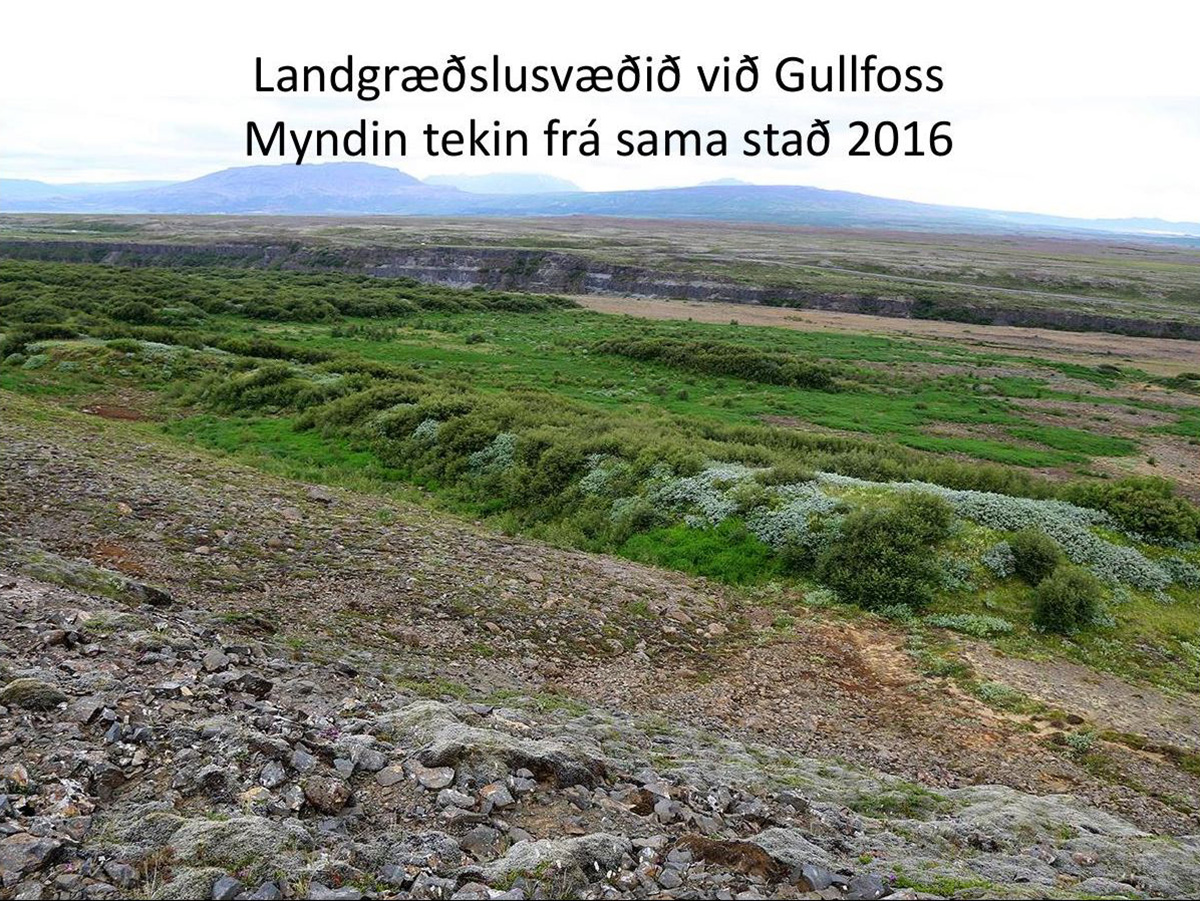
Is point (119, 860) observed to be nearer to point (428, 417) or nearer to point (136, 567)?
point (136, 567)

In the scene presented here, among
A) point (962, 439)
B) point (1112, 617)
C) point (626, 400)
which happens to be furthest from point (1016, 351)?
point (1112, 617)

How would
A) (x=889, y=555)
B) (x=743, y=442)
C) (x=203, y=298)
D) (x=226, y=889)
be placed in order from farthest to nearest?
(x=203, y=298) → (x=743, y=442) → (x=889, y=555) → (x=226, y=889)

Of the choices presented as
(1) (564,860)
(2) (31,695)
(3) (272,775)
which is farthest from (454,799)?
(2) (31,695)

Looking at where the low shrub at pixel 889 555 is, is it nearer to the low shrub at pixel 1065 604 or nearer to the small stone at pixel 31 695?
the low shrub at pixel 1065 604

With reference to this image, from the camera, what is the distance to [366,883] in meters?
5.14

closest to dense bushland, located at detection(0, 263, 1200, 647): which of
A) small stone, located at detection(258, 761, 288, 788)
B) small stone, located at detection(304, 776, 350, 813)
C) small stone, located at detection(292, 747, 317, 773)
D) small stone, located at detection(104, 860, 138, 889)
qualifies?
small stone, located at detection(292, 747, 317, 773)

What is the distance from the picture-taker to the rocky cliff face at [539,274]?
8344 cm

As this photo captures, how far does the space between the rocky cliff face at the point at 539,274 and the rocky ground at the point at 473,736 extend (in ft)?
269

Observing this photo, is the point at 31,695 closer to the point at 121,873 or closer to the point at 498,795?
the point at 121,873

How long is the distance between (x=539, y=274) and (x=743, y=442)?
85.2m

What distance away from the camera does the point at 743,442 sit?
2808cm

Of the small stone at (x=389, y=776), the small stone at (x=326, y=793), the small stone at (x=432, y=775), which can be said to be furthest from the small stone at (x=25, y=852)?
the small stone at (x=432, y=775)

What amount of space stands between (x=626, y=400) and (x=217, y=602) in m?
28.3

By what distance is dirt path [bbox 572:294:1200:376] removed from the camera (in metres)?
61.7
